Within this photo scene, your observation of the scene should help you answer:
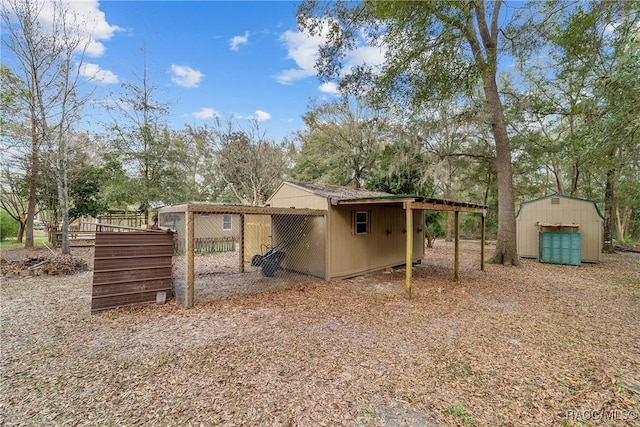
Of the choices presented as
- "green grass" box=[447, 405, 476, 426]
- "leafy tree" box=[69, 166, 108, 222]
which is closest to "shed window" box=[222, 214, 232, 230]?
"leafy tree" box=[69, 166, 108, 222]

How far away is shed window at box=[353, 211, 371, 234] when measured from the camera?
24.3 ft

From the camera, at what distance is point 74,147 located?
11.6 meters

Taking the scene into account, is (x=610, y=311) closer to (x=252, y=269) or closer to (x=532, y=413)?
(x=532, y=413)

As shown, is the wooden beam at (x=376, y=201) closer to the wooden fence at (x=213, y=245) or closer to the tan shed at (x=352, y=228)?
the tan shed at (x=352, y=228)

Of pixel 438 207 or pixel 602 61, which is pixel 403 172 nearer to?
pixel 438 207

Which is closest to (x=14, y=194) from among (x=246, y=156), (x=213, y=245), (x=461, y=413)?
(x=213, y=245)

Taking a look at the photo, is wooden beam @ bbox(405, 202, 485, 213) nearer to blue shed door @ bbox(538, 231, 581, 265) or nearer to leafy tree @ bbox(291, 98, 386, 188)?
blue shed door @ bbox(538, 231, 581, 265)

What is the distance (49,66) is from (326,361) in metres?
13.6

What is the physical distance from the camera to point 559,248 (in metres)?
9.24

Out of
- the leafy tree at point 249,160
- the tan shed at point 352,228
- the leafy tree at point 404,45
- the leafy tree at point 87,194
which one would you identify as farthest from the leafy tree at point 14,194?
the leafy tree at point 404,45

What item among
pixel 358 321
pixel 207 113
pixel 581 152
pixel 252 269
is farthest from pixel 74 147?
pixel 581 152

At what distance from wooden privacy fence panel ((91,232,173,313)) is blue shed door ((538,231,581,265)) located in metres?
11.3

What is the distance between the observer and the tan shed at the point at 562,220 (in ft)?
30.3

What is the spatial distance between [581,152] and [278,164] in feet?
52.4
